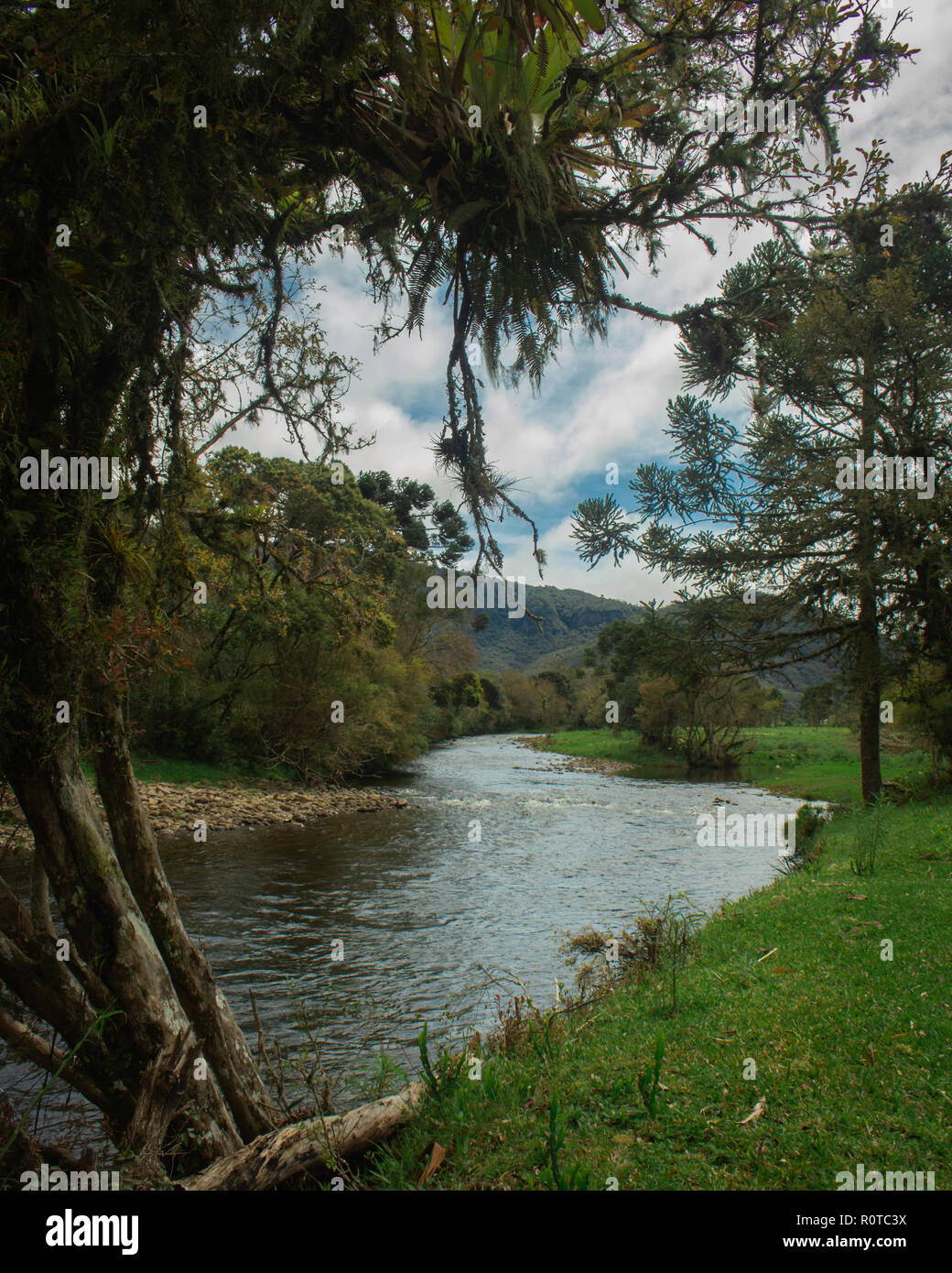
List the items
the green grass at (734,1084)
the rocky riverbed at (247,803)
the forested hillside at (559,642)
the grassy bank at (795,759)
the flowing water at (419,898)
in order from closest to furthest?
the green grass at (734,1084) → the flowing water at (419,898) → the rocky riverbed at (247,803) → the grassy bank at (795,759) → the forested hillside at (559,642)

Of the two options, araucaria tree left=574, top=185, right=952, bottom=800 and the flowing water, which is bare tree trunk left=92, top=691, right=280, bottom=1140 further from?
araucaria tree left=574, top=185, right=952, bottom=800

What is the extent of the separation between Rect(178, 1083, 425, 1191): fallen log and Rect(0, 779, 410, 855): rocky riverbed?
1460 centimetres

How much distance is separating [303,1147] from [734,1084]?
96.5 inches

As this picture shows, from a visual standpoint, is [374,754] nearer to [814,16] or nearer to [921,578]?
[921,578]

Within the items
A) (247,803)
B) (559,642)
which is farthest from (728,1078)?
(559,642)

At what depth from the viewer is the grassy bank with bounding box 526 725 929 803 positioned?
24.5 meters

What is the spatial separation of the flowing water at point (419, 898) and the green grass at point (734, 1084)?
Answer: 192cm

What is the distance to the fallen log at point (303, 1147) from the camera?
328cm

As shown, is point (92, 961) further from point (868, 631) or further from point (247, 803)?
point (247, 803)

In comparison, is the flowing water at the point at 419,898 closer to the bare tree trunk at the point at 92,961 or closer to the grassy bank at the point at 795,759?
the bare tree trunk at the point at 92,961

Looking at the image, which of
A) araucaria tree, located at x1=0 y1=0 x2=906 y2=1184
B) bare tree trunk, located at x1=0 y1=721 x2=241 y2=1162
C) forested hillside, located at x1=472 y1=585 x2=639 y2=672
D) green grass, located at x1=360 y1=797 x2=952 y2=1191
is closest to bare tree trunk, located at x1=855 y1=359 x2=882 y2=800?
green grass, located at x1=360 y1=797 x2=952 y2=1191

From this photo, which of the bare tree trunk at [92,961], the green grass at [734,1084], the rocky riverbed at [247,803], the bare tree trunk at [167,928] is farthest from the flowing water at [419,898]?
the bare tree trunk at [92,961]

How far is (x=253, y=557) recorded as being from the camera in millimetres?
5844

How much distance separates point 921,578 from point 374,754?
26114 millimetres
